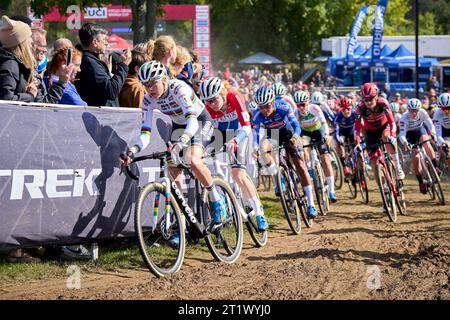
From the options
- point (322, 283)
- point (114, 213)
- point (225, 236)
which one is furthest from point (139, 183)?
point (322, 283)

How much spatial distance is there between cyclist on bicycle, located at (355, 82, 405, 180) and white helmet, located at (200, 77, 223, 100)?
4686mm

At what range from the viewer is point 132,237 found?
953 cm

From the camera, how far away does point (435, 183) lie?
1466 cm

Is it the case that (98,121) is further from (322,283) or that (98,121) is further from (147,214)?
(322,283)

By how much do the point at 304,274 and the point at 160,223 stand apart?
156 cm

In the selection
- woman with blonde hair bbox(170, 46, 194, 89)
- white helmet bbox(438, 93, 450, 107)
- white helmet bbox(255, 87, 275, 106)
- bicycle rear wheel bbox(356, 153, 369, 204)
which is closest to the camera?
woman with blonde hair bbox(170, 46, 194, 89)

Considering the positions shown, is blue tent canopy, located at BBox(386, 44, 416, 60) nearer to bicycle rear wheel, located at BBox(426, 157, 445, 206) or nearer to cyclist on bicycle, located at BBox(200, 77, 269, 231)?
bicycle rear wheel, located at BBox(426, 157, 445, 206)

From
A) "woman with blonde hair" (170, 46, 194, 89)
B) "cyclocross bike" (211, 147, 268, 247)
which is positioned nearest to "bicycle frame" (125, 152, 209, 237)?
"cyclocross bike" (211, 147, 268, 247)

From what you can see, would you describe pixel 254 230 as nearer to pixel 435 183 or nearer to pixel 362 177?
pixel 362 177

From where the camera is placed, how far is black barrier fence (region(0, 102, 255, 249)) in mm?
7699

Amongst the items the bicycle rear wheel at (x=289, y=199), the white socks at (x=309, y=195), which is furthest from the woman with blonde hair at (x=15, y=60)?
the white socks at (x=309, y=195)

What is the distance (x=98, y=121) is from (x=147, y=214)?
1.48 m

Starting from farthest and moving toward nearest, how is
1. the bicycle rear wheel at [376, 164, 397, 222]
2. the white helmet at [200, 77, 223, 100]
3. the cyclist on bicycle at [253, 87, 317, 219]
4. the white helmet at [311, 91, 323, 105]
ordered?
1. the white helmet at [311, 91, 323, 105]
2. the bicycle rear wheel at [376, 164, 397, 222]
3. the cyclist on bicycle at [253, 87, 317, 219]
4. the white helmet at [200, 77, 223, 100]
